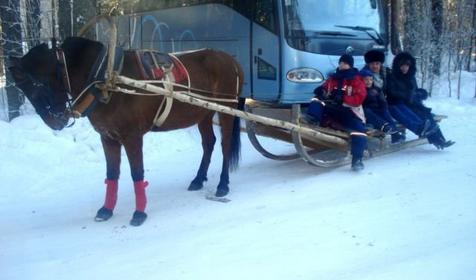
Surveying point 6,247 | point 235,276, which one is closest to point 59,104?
point 6,247

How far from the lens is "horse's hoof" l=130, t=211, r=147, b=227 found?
4383 mm

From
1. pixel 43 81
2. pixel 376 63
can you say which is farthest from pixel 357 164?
pixel 43 81

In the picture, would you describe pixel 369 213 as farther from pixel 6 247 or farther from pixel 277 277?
pixel 6 247

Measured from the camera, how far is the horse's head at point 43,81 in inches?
159

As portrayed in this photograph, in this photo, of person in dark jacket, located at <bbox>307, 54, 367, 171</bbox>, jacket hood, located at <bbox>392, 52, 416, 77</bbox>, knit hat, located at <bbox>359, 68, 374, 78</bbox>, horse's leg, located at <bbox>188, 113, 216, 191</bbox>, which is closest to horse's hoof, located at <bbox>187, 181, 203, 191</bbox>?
horse's leg, located at <bbox>188, 113, 216, 191</bbox>

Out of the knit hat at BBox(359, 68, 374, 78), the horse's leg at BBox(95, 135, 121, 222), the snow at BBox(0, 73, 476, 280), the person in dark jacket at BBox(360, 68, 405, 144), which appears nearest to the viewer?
the snow at BBox(0, 73, 476, 280)

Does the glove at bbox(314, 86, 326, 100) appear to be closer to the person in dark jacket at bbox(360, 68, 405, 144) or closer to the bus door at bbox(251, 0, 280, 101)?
the person in dark jacket at bbox(360, 68, 405, 144)

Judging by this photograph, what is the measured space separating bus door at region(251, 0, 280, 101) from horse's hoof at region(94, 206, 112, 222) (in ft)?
12.3

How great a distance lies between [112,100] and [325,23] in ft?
14.0

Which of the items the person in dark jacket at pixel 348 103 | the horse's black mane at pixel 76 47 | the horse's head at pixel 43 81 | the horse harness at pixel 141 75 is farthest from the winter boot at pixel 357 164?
the horse's head at pixel 43 81

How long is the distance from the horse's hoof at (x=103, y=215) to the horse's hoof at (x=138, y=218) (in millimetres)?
269

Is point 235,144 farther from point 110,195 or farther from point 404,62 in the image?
point 404,62

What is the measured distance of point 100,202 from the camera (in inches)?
200

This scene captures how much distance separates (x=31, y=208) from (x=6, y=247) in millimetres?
972
